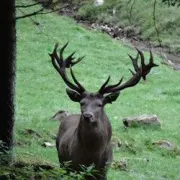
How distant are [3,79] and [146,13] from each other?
29.5 m

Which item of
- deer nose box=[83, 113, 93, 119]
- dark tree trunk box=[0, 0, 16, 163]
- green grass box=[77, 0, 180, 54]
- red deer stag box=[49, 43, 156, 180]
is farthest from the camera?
green grass box=[77, 0, 180, 54]

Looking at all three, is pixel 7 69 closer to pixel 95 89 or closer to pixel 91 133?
pixel 91 133

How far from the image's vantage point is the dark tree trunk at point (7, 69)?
9.00m

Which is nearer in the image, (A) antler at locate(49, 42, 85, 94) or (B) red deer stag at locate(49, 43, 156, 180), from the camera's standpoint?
(B) red deer stag at locate(49, 43, 156, 180)

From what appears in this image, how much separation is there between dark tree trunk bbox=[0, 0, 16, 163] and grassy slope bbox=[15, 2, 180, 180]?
1.46 feet

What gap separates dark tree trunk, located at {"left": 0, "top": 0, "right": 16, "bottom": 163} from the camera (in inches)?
354

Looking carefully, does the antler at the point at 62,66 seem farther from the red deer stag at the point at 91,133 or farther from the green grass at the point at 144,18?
the green grass at the point at 144,18

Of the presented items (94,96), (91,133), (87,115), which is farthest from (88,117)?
(94,96)

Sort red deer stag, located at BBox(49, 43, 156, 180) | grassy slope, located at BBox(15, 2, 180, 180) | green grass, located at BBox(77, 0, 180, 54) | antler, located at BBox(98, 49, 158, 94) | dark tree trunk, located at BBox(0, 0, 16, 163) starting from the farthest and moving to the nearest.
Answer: green grass, located at BBox(77, 0, 180, 54)
grassy slope, located at BBox(15, 2, 180, 180)
antler, located at BBox(98, 49, 158, 94)
red deer stag, located at BBox(49, 43, 156, 180)
dark tree trunk, located at BBox(0, 0, 16, 163)

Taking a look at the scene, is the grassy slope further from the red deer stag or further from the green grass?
the green grass

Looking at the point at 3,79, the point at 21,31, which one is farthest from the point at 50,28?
the point at 3,79

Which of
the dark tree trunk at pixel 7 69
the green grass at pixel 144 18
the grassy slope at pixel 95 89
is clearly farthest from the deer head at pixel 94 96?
the green grass at pixel 144 18

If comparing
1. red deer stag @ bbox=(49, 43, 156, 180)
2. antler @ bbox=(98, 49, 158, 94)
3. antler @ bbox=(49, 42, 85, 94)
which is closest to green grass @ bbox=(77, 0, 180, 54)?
antler @ bbox=(49, 42, 85, 94)

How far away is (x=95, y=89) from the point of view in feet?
74.9
